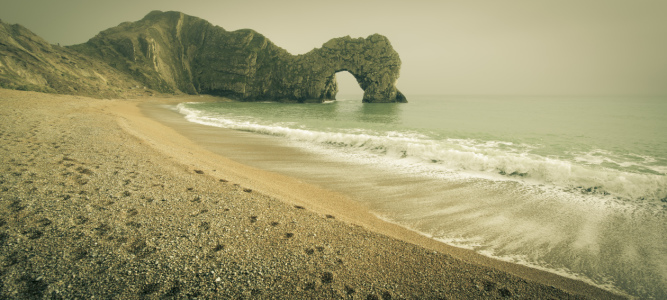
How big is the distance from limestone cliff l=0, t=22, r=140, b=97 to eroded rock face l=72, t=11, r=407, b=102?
71.4ft

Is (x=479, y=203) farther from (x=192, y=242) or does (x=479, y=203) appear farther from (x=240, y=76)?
(x=240, y=76)

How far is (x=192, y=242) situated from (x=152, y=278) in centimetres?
82

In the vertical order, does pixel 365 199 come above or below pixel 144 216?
below

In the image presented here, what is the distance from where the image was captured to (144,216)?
471 cm

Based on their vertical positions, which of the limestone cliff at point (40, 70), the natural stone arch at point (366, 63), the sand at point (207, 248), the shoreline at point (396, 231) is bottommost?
the shoreline at point (396, 231)

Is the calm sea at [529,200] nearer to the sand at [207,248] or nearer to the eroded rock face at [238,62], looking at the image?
the sand at [207,248]

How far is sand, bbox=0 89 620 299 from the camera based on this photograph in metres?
3.20

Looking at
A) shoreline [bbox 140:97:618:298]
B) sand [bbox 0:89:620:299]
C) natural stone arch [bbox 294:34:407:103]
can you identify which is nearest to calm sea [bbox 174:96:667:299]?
shoreline [bbox 140:97:618:298]

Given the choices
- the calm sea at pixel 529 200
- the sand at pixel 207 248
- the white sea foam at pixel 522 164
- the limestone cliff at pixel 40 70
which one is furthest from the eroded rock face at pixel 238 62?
the sand at pixel 207 248

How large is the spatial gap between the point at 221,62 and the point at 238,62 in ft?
26.3

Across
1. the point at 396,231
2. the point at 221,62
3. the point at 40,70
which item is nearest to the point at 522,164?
the point at 396,231

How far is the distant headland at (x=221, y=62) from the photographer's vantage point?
72050 millimetres

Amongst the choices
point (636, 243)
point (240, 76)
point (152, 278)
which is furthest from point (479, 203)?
point (240, 76)

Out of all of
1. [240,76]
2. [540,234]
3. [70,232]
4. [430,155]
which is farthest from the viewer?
[240,76]
